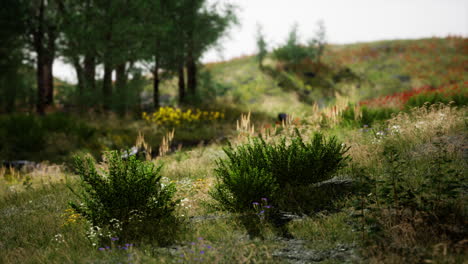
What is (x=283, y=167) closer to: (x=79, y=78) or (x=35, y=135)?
(x=35, y=135)

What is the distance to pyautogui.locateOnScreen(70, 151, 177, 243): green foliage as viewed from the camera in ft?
12.9

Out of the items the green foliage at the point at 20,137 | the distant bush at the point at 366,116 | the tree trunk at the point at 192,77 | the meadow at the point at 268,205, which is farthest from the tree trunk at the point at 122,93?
the distant bush at the point at 366,116

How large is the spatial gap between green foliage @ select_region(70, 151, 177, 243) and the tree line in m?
10.6

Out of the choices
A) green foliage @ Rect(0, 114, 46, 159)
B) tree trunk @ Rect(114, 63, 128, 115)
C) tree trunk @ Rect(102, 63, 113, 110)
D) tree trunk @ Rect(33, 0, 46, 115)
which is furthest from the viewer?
tree trunk @ Rect(114, 63, 128, 115)

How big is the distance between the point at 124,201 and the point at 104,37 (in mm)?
11604

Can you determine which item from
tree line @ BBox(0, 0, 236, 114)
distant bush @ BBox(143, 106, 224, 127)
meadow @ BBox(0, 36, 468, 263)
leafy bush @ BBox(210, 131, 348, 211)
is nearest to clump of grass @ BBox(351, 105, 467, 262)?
meadow @ BBox(0, 36, 468, 263)

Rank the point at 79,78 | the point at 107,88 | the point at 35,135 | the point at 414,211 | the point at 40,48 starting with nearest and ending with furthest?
1. the point at 414,211
2. the point at 35,135
3. the point at 40,48
4. the point at 107,88
5. the point at 79,78

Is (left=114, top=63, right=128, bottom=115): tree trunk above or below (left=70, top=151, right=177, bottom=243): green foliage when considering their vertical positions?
above

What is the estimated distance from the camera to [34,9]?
544 inches

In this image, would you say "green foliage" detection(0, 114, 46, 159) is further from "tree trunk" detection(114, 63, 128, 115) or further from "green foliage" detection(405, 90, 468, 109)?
"green foliage" detection(405, 90, 468, 109)

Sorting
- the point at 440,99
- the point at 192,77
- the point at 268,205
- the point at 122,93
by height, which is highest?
the point at 192,77

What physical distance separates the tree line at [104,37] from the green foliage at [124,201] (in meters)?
10.6

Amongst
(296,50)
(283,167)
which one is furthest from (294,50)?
(283,167)

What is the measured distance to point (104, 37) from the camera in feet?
45.2
